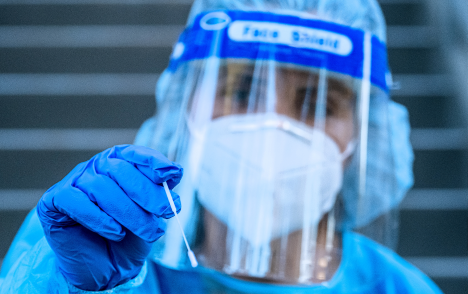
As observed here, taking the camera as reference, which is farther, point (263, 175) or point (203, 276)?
point (203, 276)

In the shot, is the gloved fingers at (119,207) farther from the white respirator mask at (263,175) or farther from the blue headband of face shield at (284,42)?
the blue headband of face shield at (284,42)

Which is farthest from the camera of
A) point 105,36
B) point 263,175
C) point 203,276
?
point 105,36

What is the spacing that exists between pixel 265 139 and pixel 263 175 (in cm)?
9

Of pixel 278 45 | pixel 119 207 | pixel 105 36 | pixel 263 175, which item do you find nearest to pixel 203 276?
pixel 263 175

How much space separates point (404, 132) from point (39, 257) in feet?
3.58

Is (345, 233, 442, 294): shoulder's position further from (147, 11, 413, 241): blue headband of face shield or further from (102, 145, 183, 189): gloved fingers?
(102, 145, 183, 189): gloved fingers

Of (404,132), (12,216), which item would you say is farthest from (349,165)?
(12,216)

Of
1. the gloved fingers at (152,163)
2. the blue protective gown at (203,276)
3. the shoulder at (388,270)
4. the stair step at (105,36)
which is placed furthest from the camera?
the stair step at (105,36)

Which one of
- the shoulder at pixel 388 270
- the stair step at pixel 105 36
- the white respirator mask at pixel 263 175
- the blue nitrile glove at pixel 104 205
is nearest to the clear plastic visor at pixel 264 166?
the white respirator mask at pixel 263 175

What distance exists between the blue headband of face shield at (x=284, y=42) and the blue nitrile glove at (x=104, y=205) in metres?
0.42

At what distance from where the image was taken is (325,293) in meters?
1.02

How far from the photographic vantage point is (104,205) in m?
0.62

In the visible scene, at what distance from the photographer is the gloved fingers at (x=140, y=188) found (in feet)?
2.02

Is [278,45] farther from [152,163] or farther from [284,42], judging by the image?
[152,163]
